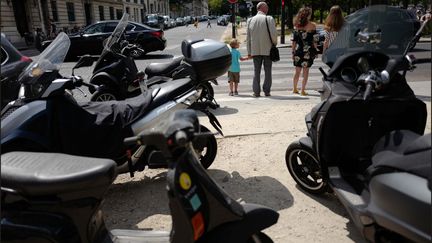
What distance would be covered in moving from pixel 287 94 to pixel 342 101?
17.2 feet

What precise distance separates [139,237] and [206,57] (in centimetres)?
204

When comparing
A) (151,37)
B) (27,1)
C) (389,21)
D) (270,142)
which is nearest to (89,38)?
(151,37)

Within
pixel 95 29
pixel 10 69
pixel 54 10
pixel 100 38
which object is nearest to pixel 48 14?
pixel 54 10

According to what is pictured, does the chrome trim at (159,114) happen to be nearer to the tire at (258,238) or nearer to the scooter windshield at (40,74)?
the scooter windshield at (40,74)

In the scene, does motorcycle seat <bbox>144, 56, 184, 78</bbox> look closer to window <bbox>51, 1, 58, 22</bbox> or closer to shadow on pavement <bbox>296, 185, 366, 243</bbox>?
shadow on pavement <bbox>296, 185, 366, 243</bbox>

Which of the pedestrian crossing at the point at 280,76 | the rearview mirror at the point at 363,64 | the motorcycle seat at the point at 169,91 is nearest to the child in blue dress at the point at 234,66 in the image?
the pedestrian crossing at the point at 280,76

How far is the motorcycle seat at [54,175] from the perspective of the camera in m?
2.09

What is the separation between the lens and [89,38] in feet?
53.7

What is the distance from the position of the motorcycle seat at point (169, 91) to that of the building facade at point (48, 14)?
18.9 metres

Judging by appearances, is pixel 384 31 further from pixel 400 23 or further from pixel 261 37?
Result: pixel 261 37

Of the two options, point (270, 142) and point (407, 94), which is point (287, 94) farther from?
point (407, 94)

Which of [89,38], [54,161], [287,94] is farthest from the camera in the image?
[89,38]

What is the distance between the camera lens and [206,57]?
13.3ft

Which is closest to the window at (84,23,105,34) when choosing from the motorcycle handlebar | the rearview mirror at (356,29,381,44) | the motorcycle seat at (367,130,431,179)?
the rearview mirror at (356,29,381,44)
